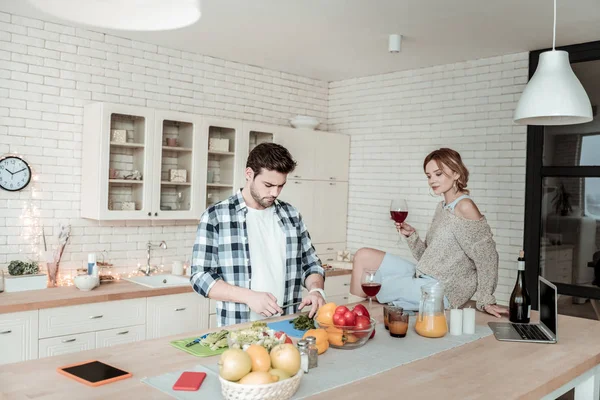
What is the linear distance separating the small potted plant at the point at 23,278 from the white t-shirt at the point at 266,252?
224cm

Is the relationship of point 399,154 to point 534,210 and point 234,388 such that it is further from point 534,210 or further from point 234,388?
point 234,388

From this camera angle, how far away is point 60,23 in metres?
4.72

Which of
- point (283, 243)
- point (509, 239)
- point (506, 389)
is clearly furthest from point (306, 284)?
point (509, 239)

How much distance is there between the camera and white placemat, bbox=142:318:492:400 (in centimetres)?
190

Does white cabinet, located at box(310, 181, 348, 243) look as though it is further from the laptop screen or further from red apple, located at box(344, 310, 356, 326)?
red apple, located at box(344, 310, 356, 326)

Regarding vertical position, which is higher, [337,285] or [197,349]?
[197,349]

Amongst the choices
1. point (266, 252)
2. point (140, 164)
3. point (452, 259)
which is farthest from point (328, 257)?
point (266, 252)

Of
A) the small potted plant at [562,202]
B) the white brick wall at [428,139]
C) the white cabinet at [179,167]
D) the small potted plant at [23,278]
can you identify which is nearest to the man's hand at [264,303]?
the small potted plant at [23,278]

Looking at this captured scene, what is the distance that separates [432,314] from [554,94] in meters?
1.14

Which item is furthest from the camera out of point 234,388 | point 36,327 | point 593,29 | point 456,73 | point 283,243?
point 456,73

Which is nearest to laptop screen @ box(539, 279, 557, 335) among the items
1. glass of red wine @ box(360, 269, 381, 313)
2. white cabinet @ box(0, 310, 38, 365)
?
glass of red wine @ box(360, 269, 381, 313)

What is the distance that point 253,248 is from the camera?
300 cm

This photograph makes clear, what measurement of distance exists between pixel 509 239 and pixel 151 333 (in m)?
3.23

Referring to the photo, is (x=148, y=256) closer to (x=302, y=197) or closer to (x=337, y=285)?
(x=302, y=197)
